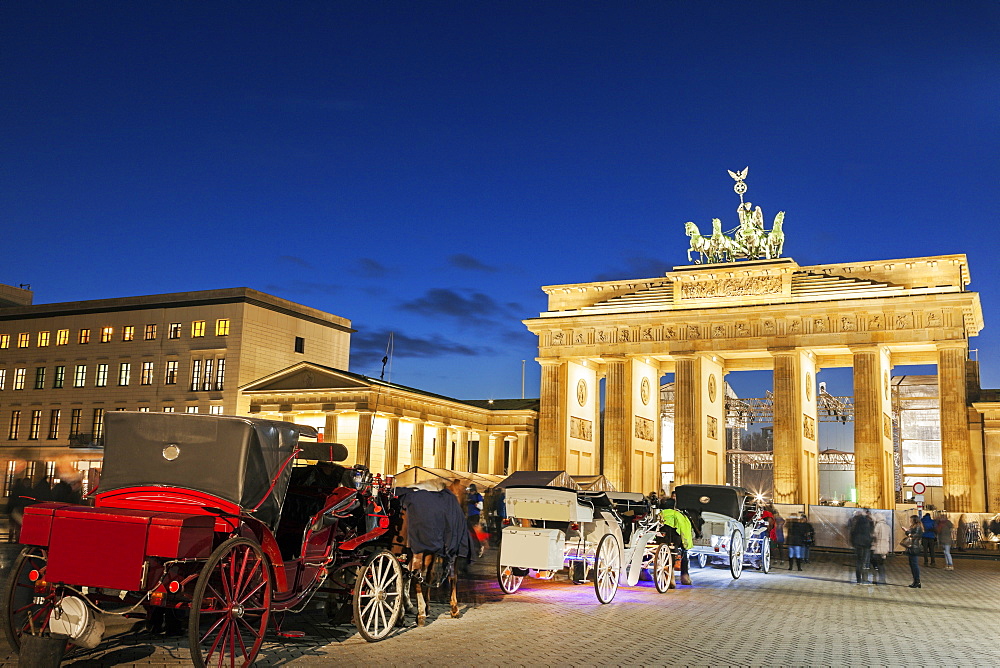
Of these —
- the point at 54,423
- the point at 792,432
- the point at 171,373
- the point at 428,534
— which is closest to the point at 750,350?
the point at 792,432

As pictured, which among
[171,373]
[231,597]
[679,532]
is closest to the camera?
[231,597]

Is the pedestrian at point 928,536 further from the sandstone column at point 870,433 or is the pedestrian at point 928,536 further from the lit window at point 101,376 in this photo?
the lit window at point 101,376

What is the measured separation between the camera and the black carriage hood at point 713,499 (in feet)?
74.8

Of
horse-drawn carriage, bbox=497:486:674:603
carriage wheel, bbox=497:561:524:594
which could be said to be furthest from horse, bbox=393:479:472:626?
carriage wheel, bbox=497:561:524:594

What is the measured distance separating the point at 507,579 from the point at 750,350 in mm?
34071

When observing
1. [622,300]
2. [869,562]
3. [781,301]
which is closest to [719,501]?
[869,562]

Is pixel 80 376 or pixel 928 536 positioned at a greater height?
pixel 80 376

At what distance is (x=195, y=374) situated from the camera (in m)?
54.6

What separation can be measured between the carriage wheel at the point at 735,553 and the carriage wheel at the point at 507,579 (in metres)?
6.49

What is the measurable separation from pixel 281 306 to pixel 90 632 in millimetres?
50556

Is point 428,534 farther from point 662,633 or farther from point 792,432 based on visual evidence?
point 792,432

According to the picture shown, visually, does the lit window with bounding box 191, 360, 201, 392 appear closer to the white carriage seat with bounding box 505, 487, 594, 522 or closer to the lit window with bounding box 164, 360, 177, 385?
the lit window with bounding box 164, 360, 177, 385

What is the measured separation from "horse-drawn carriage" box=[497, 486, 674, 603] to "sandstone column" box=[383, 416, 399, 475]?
3362cm

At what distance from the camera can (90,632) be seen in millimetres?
8133
